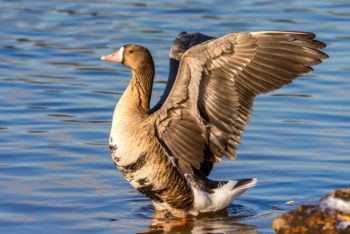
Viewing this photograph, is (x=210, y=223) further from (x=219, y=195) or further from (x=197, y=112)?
(x=197, y=112)

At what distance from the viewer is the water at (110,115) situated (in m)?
10.1

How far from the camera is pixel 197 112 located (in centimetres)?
931

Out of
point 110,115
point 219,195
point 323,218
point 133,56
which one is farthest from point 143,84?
point 110,115

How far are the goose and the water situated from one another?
0.32 meters

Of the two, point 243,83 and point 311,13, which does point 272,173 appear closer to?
point 243,83

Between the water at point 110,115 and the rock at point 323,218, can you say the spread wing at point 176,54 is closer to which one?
the water at point 110,115

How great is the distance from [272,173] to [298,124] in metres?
2.00

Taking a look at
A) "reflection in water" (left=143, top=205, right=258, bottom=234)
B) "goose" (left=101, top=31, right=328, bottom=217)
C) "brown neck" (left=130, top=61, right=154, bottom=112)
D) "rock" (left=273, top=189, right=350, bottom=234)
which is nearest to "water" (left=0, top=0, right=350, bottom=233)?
"reflection in water" (left=143, top=205, right=258, bottom=234)

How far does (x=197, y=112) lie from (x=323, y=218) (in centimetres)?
218

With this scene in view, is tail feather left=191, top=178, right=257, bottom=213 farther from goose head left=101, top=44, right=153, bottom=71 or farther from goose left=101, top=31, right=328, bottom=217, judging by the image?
goose head left=101, top=44, right=153, bottom=71

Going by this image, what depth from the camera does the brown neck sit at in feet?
32.1

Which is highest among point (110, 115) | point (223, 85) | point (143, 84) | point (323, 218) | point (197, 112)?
point (223, 85)

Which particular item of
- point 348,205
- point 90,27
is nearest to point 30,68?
point 90,27

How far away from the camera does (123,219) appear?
9.87 meters
